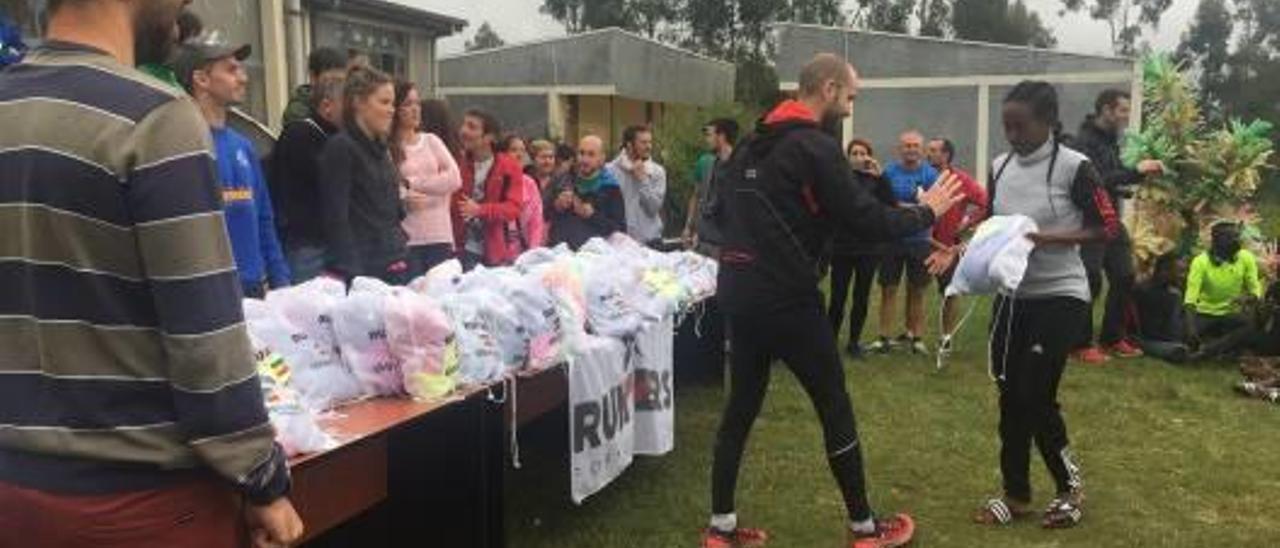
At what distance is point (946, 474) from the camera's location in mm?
5766

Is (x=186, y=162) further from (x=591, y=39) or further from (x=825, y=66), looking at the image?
(x=591, y=39)

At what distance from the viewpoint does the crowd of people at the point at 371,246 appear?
1.80m

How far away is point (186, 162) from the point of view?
1.79m

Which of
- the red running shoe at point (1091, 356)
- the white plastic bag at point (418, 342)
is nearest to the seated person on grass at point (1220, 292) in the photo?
the red running shoe at point (1091, 356)

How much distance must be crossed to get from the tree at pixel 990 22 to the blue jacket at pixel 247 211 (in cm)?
5426

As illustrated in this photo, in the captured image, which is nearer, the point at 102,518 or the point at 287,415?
the point at 102,518

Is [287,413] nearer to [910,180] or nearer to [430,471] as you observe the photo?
[430,471]

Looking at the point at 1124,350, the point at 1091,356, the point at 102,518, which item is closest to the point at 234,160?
the point at 102,518

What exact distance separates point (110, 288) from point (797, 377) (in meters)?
2.90

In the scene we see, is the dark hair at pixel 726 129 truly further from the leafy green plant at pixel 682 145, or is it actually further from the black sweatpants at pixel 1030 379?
the leafy green plant at pixel 682 145

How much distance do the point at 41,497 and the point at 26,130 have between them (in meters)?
0.56

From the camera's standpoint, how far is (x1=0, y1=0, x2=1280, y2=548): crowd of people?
180 cm

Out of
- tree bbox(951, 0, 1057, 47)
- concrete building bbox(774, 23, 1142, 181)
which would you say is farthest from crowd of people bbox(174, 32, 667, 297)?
tree bbox(951, 0, 1057, 47)

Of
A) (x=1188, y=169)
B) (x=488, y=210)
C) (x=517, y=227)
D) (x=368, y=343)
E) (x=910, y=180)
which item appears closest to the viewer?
(x=368, y=343)
